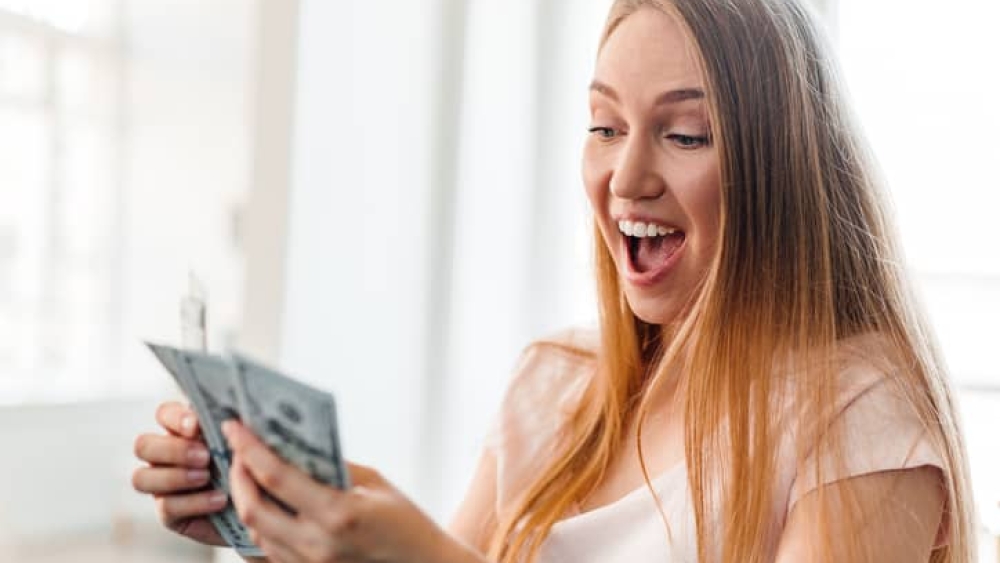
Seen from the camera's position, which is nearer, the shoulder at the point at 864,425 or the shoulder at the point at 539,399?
the shoulder at the point at 864,425

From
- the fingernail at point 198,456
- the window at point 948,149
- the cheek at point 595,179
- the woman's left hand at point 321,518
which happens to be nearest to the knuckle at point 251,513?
the woman's left hand at point 321,518

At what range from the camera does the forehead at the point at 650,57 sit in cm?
105

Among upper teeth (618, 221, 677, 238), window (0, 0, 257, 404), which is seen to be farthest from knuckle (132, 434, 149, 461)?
window (0, 0, 257, 404)

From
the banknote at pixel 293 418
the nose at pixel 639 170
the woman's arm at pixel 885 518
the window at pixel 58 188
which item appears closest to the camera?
the banknote at pixel 293 418

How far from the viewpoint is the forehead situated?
105cm

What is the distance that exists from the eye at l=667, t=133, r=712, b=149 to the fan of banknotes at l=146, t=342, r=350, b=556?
49 centimetres

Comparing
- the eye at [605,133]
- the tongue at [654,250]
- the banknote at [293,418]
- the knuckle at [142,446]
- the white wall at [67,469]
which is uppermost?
the eye at [605,133]

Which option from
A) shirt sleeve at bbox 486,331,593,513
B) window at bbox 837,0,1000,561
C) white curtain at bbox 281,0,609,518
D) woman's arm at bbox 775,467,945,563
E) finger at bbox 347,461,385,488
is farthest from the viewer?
white curtain at bbox 281,0,609,518

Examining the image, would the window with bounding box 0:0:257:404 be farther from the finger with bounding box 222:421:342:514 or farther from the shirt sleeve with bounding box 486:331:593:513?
the finger with bounding box 222:421:342:514

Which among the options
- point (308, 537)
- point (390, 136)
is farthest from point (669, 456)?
point (390, 136)

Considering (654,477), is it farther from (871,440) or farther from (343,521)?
(343,521)

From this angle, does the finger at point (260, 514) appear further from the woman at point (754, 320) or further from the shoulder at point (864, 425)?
the shoulder at point (864, 425)

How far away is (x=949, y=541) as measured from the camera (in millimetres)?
1045

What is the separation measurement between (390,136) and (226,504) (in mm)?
929
